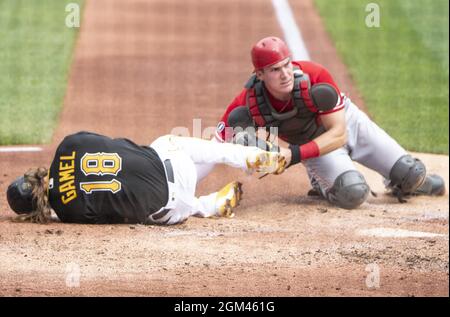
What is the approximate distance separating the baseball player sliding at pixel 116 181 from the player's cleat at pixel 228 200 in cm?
32

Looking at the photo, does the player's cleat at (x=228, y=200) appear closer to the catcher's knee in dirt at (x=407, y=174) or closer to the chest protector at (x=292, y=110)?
the chest protector at (x=292, y=110)

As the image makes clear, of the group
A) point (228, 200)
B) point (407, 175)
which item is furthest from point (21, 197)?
point (407, 175)

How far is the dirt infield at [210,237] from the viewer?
570cm

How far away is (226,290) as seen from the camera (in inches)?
220

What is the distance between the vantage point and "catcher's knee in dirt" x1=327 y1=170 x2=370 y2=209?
788cm

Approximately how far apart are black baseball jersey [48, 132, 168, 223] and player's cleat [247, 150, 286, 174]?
0.62 metres

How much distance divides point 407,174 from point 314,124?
919 millimetres

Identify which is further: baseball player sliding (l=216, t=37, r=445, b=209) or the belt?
baseball player sliding (l=216, t=37, r=445, b=209)

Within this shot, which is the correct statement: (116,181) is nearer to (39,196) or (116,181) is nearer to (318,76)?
(39,196)

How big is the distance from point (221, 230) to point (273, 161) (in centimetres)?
61

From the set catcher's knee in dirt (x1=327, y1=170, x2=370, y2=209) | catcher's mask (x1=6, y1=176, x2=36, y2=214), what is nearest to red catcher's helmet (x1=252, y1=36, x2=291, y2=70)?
catcher's knee in dirt (x1=327, y1=170, x2=370, y2=209)

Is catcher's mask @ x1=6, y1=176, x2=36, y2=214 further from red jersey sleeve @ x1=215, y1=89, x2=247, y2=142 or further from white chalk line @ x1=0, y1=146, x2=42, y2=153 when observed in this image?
white chalk line @ x1=0, y1=146, x2=42, y2=153

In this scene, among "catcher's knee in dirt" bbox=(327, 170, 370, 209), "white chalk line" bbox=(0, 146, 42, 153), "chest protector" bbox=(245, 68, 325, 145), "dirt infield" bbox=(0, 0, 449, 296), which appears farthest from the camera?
"white chalk line" bbox=(0, 146, 42, 153)

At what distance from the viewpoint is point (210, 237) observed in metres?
6.77
